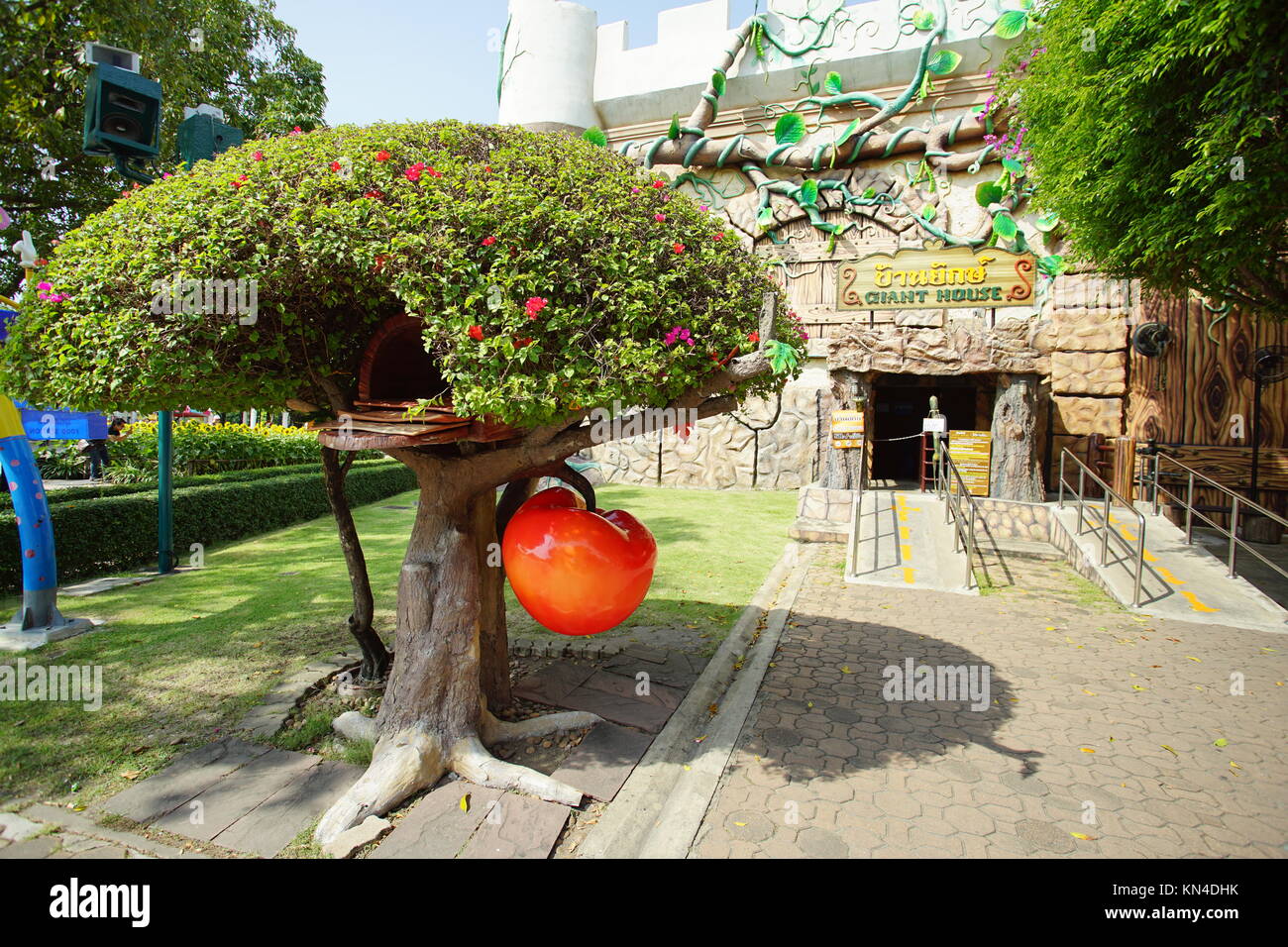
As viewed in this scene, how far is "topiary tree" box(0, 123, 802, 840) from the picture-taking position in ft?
9.61

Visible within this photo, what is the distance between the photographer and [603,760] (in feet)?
12.8

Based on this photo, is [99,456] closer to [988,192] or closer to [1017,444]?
[1017,444]

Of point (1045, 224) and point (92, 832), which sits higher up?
point (1045, 224)

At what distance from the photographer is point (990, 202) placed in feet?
52.7

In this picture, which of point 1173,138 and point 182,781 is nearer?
point 182,781

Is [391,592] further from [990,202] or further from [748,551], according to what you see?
[990,202]

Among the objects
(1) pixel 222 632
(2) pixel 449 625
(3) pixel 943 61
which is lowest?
(1) pixel 222 632

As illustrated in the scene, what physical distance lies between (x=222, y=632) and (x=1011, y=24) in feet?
62.5

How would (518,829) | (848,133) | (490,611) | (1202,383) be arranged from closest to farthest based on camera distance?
(518,829), (490,611), (1202,383), (848,133)

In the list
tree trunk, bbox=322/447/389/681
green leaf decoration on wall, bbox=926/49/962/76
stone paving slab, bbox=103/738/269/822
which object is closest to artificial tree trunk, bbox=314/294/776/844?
stone paving slab, bbox=103/738/269/822

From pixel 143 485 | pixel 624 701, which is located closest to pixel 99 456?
pixel 143 485

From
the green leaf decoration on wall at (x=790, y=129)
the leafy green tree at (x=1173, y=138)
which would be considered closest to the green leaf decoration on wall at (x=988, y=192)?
the green leaf decoration on wall at (x=790, y=129)

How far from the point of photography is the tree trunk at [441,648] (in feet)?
12.1
